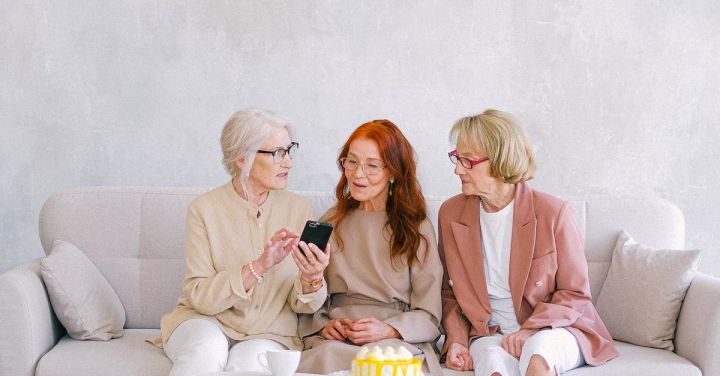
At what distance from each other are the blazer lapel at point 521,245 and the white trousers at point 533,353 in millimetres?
187

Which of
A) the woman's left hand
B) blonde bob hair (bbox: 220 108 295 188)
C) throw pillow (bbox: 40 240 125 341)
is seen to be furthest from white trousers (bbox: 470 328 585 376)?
throw pillow (bbox: 40 240 125 341)

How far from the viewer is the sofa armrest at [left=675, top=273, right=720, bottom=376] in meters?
2.81

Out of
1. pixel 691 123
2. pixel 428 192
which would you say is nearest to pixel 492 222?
pixel 428 192

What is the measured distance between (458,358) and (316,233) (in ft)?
2.09

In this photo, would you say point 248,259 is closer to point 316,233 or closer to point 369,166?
point 316,233

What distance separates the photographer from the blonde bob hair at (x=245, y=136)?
9.57 ft

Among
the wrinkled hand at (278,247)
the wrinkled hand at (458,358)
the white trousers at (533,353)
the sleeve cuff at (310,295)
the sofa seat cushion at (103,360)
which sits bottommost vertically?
the sofa seat cushion at (103,360)

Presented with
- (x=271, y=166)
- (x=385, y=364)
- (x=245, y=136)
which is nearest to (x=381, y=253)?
(x=271, y=166)

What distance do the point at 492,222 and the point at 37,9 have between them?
222 centimetres

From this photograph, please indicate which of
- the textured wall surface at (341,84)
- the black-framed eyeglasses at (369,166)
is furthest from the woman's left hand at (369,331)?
the textured wall surface at (341,84)

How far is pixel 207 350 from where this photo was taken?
2.64 metres

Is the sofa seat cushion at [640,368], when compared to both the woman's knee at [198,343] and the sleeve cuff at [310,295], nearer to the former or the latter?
the sleeve cuff at [310,295]

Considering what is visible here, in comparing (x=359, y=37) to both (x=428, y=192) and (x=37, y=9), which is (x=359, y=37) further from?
(x=37, y=9)

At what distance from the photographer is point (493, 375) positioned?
2641mm
